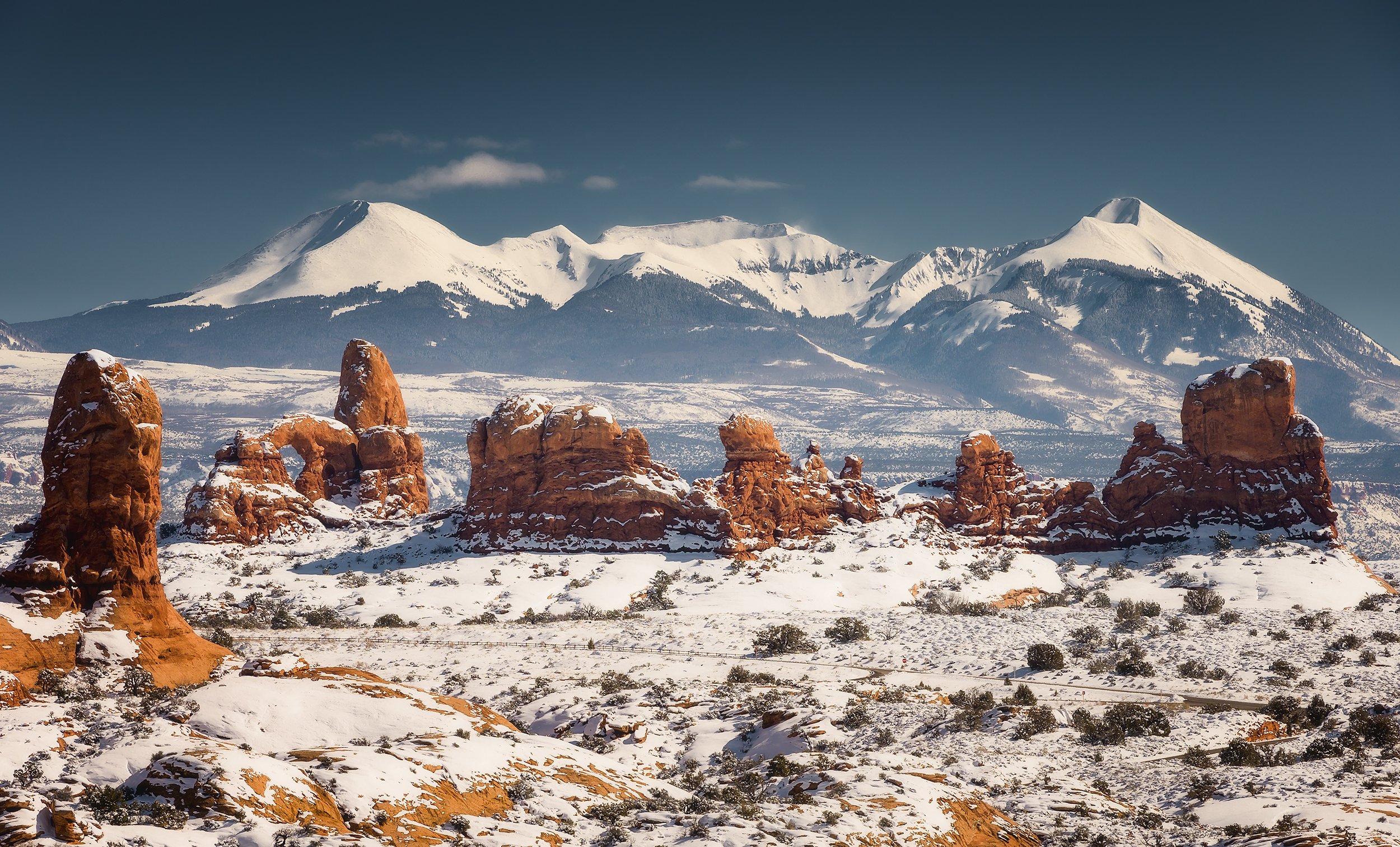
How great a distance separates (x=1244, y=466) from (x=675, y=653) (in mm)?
39534

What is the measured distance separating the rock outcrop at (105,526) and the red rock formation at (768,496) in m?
39.0

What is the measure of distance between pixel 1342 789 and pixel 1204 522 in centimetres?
4593

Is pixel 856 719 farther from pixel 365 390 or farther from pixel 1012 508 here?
pixel 365 390

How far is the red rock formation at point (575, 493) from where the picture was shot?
64.8 meters

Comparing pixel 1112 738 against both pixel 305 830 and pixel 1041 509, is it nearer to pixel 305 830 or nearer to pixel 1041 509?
pixel 305 830

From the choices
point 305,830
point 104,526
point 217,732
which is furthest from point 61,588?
point 305,830

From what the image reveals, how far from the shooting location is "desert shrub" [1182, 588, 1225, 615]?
Answer: 1930 inches

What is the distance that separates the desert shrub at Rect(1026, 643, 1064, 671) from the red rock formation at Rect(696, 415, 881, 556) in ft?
90.2

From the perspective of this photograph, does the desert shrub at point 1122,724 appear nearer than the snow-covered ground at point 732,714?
No

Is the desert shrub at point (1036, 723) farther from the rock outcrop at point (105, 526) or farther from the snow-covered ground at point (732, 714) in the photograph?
the rock outcrop at point (105, 526)

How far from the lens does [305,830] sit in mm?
16344

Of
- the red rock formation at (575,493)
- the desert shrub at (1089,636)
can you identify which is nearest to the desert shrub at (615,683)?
the desert shrub at (1089,636)

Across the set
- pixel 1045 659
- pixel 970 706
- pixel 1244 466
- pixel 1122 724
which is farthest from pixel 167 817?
pixel 1244 466

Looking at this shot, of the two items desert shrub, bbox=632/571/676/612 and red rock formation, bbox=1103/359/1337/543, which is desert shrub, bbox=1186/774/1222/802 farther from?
red rock formation, bbox=1103/359/1337/543
